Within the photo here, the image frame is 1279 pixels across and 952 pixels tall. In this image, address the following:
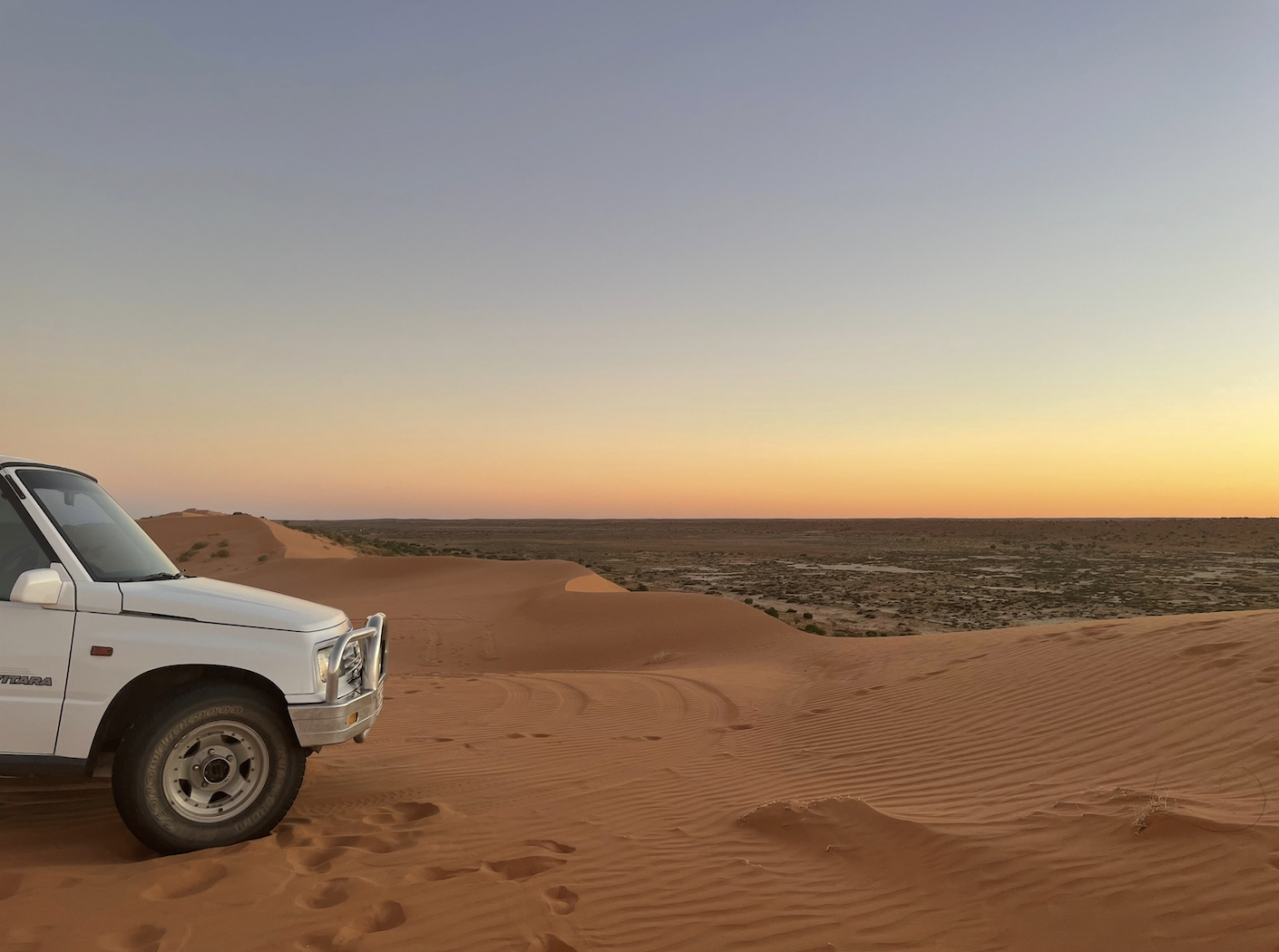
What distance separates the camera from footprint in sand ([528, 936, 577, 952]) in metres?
3.51

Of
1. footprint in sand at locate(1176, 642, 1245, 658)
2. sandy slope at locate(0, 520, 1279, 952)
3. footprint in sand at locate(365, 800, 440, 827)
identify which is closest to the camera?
sandy slope at locate(0, 520, 1279, 952)

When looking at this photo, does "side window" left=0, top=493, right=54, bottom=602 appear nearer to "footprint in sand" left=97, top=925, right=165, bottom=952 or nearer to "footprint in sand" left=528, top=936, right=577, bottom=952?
"footprint in sand" left=97, top=925, right=165, bottom=952

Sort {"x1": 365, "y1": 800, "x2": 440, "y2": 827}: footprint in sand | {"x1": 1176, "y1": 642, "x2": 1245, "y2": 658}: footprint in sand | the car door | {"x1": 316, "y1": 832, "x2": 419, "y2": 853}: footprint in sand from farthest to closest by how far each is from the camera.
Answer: {"x1": 1176, "y1": 642, "x2": 1245, "y2": 658}: footprint in sand
{"x1": 365, "y1": 800, "x2": 440, "y2": 827}: footprint in sand
{"x1": 316, "y1": 832, "x2": 419, "y2": 853}: footprint in sand
the car door

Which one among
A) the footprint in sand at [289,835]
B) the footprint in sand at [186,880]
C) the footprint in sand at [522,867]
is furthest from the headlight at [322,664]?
the footprint in sand at [522,867]

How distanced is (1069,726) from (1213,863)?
163 inches

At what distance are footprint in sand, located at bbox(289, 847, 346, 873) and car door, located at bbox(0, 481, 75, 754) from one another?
1447 millimetres

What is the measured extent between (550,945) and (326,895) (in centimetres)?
125

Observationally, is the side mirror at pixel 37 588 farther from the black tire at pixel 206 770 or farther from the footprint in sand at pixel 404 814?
the footprint in sand at pixel 404 814

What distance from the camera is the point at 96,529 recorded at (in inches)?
191

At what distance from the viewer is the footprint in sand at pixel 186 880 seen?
3.80m

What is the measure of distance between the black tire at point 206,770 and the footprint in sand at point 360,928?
3.66 ft

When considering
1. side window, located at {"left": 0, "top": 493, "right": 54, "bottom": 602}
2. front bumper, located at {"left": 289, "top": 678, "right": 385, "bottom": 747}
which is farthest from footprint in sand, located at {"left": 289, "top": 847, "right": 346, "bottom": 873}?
side window, located at {"left": 0, "top": 493, "right": 54, "bottom": 602}

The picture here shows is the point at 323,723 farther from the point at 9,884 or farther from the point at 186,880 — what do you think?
the point at 9,884

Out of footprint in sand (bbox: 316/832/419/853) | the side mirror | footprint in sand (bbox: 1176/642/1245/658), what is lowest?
footprint in sand (bbox: 316/832/419/853)
